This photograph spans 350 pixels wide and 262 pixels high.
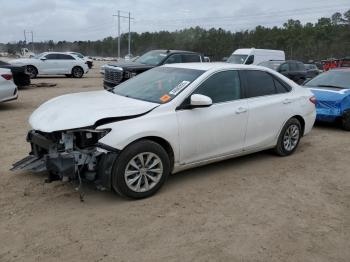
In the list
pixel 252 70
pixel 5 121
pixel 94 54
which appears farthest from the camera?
pixel 94 54

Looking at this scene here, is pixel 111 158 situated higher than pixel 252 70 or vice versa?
pixel 252 70

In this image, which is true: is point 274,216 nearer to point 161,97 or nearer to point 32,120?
point 161,97

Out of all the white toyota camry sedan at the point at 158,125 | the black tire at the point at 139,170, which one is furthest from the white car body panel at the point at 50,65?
the black tire at the point at 139,170

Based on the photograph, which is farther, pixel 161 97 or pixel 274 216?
pixel 161 97

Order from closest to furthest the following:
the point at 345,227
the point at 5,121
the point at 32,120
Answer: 1. the point at 345,227
2. the point at 32,120
3. the point at 5,121

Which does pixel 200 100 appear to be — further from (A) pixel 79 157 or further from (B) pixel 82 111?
(A) pixel 79 157

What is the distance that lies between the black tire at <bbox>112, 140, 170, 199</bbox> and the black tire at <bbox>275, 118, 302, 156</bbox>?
8.26 feet

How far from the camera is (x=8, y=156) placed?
267 inches

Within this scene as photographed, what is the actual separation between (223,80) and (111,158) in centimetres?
219

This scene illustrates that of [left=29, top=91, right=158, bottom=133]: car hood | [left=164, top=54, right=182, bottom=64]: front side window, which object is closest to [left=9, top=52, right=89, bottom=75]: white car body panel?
[left=164, top=54, right=182, bottom=64]: front side window

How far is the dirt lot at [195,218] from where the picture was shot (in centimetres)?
393

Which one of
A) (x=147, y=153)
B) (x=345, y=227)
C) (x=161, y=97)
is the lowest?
(x=345, y=227)

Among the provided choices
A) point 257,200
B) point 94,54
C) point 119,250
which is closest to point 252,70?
point 257,200

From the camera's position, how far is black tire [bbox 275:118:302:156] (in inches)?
275
